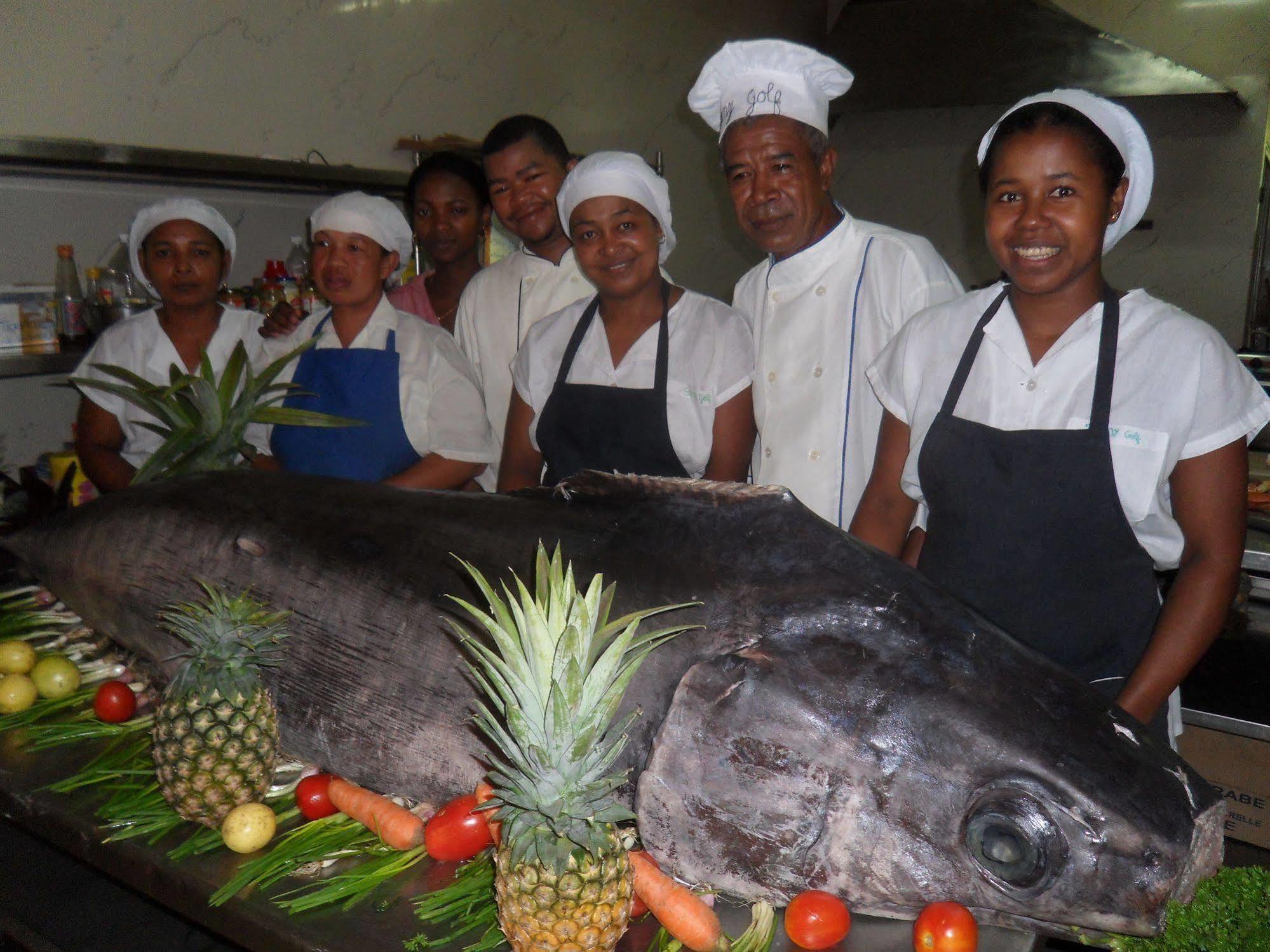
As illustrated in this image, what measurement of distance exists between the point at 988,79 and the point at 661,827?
694 centimetres

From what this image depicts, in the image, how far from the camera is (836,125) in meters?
9.45

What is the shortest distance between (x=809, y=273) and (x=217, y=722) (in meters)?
1.73

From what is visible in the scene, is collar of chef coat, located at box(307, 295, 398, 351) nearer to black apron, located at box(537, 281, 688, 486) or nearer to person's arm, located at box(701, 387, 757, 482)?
black apron, located at box(537, 281, 688, 486)

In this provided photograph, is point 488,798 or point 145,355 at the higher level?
point 145,355

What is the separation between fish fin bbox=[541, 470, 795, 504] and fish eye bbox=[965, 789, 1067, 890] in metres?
0.56

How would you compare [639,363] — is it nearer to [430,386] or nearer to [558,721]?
[430,386]

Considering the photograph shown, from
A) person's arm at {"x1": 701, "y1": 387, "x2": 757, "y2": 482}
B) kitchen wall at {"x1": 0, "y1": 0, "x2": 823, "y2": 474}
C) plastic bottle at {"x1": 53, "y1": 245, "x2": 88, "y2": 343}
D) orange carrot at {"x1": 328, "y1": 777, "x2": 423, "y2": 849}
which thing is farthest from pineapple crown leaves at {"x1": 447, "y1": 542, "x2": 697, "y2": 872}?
kitchen wall at {"x1": 0, "y1": 0, "x2": 823, "y2": 474}

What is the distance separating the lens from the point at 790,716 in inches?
54.6

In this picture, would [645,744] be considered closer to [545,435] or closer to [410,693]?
[410,693]

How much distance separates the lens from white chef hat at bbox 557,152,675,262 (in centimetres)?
250

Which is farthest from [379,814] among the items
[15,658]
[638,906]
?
[15,658]

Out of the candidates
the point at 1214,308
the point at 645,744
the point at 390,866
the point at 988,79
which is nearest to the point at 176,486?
the point at 390,866

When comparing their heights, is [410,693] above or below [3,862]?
above

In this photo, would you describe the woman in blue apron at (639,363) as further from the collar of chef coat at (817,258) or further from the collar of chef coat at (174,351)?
the collar of chef coat at (174,351)
